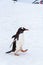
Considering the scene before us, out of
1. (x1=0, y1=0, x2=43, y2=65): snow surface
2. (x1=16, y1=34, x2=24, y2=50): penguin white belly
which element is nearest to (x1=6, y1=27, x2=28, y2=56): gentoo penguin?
(x1=16, y1=34, x2=24, y2=50): penguin white belly

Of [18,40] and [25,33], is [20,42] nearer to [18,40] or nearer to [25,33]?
[18,40]

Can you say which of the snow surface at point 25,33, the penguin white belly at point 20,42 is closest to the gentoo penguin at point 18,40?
the penguin white belly at point 20,42

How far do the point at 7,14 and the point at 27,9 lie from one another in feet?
2.26

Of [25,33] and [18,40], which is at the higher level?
Result: [18,40]

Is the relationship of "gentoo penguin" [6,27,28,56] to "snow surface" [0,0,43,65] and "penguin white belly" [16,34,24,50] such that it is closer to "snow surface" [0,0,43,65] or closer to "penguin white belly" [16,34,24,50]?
"penguin white belly" [16,34,24,50]

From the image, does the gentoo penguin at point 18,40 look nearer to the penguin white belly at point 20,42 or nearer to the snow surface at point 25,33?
the penguin white belly at point 20,42

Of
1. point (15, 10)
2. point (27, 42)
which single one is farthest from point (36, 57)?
point (15, 10)

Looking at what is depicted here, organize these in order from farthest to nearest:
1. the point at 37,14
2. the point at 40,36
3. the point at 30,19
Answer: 1. the point at 37,14
2. the point at 30,19
3. the point at 40,36

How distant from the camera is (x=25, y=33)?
450cm

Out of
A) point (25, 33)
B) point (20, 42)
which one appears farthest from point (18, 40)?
point (25, 33)

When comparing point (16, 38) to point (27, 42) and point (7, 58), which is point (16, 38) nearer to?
point (7, 58)

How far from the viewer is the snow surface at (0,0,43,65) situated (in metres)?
3.05

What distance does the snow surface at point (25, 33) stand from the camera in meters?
3.05

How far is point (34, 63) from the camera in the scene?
9.60 feet
